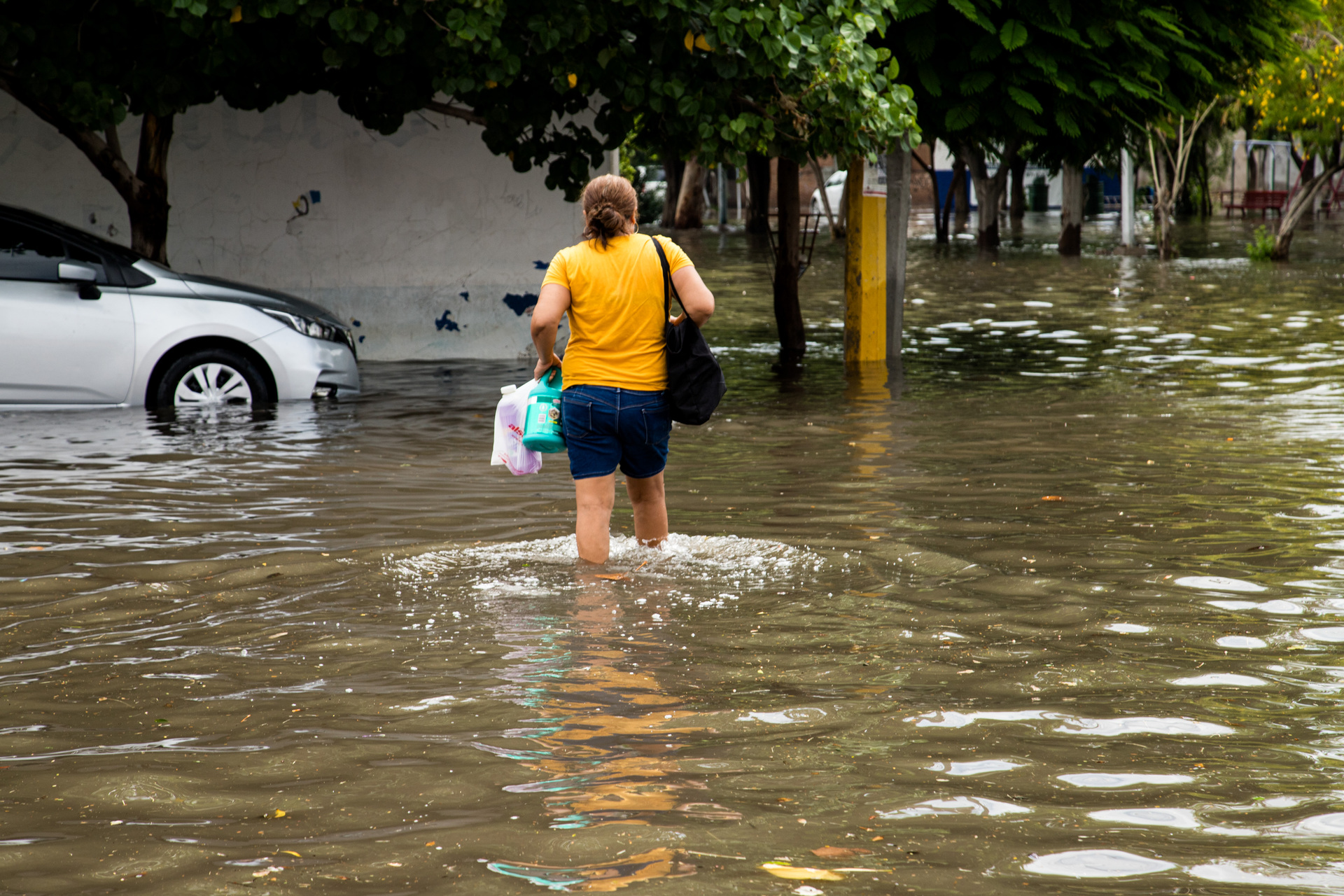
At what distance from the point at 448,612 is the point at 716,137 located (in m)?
6.82

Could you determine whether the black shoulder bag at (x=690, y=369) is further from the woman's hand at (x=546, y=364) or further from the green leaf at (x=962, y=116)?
the green leaf at (x=962, y=116)

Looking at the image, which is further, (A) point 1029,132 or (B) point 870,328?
(B) point 870,328

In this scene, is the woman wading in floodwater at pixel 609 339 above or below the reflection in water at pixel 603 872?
above

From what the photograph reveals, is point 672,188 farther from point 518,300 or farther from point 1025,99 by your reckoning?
point 1025,99

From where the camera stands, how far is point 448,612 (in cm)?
560

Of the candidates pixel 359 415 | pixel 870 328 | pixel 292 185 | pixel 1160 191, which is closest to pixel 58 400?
pixel 359 415

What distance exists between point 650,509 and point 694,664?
165 centimetres

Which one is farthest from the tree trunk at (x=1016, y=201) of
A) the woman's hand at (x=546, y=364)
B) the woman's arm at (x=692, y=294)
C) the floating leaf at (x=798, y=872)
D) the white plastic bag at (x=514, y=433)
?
the floating leaf at (x=798, y=872)

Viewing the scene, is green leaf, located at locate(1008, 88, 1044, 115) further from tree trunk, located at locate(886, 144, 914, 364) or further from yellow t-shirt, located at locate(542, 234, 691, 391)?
yellow t-shirt, located at locate(542, 234, 691, 391)

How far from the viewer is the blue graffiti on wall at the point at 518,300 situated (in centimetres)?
1531

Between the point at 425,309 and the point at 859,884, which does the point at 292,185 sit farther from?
the point at 859,884

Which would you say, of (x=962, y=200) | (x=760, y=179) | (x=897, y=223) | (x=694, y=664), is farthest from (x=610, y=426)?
(x=962, y=200)

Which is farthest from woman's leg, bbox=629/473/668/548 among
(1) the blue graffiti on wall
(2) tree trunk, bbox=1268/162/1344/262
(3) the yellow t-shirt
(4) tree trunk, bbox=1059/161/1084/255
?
(4) tree trunk, bbox=1059/161/1084/255

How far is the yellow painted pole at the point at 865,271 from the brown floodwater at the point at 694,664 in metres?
4.02
